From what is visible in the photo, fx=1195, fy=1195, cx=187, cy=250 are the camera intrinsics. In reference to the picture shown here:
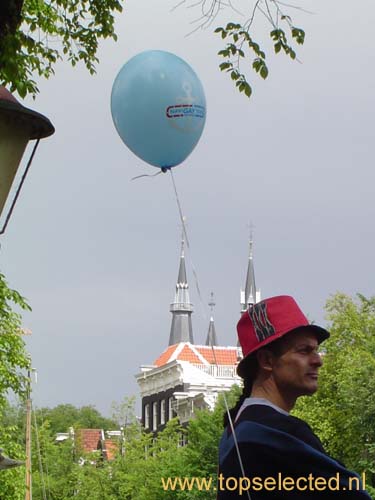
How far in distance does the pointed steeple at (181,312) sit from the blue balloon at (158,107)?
101 metres

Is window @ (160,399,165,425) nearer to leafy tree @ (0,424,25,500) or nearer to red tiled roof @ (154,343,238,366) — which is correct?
red tiled roof @ (154,343,238,366)

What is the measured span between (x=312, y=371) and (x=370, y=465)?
2985cm

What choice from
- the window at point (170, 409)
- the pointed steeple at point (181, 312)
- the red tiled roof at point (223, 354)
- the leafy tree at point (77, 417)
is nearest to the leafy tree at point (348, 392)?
the window at point (170, 409)

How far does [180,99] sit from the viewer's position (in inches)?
324

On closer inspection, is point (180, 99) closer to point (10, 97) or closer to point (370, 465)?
point (10, 97)

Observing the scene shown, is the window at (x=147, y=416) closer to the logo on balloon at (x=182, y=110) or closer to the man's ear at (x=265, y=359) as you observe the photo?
the logo on balloon at (x=182, y=110)

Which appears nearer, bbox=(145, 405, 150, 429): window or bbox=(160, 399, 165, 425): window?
bbox=(160, 399, 165, 425): window

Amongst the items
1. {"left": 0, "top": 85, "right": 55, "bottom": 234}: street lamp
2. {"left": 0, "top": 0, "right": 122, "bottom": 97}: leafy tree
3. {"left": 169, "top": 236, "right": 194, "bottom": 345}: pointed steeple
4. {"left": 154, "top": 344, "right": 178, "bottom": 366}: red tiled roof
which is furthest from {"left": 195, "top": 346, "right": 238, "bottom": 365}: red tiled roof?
{"left": 0, "top": 85, "right": 55, "bottom": 234}: street lamp

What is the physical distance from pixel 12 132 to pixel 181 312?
10885 centimetres

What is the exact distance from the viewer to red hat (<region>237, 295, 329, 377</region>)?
3727mm

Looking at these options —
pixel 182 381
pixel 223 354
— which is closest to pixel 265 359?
pixel 182 381

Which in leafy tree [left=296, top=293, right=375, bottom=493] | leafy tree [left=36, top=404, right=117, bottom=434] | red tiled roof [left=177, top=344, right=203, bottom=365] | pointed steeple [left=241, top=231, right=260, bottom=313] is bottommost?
leafy tree [left=296, top=293, right=375, bottom=493]

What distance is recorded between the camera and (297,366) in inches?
145

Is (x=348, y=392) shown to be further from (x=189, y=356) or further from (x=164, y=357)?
(x=164, y=357)
